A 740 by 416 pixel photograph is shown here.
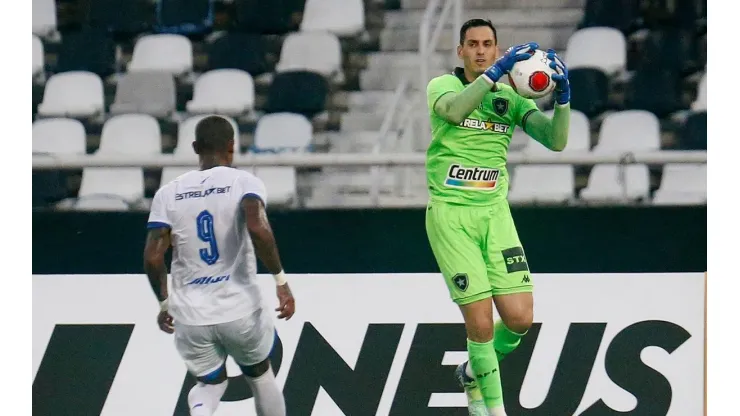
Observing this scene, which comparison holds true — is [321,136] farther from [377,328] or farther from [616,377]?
[616,377]

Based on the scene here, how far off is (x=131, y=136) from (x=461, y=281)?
2931mm

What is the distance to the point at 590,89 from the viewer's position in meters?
6.28

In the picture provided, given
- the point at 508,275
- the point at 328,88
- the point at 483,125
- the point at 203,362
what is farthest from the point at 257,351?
the point at 328,88

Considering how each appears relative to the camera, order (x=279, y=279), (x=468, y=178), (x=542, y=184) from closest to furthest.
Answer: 1. (x=468, y=178)
2. (x=279, y=279)
3. (x=542, y=184)

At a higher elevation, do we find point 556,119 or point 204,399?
point 556,119

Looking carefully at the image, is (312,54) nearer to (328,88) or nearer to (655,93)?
(328,88)

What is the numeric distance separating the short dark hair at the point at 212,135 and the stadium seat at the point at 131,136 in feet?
6.50

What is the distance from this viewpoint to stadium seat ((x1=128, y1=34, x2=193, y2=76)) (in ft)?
22.3

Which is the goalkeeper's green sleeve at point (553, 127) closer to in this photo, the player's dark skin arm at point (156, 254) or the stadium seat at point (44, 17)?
the player's dark skin arm at point (156, 254)

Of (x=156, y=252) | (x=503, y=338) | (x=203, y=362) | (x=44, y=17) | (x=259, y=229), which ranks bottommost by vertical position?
(x=203, y=362)

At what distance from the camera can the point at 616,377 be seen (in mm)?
5160

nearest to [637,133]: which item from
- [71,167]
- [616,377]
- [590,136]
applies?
[590,136]

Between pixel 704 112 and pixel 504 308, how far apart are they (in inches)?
84.1

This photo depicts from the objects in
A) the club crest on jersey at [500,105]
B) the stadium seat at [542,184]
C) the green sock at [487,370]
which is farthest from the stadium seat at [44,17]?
the green sock at [487,370]
